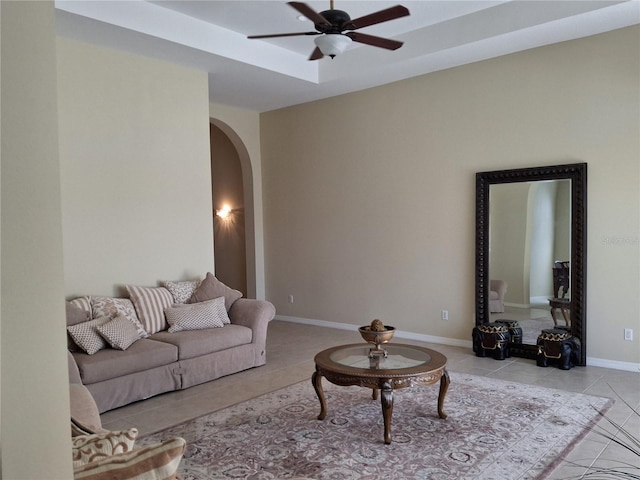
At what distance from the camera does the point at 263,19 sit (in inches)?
204

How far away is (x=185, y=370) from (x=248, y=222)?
3.85 meters

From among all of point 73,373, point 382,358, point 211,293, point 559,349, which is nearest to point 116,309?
point 211,293

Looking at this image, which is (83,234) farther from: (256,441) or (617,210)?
(617,210)

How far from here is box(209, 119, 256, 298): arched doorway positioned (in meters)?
8.18

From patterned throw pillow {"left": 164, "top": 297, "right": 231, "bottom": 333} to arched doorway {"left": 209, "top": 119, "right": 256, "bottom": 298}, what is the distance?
2887mm

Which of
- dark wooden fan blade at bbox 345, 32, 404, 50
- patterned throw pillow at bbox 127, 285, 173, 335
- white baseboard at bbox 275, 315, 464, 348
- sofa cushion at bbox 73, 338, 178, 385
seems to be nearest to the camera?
dark wooden fan blade at bbox 345, 32, 404, 50

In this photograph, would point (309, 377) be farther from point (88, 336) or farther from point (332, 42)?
point (332, 42)

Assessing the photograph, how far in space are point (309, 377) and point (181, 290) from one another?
65.3 inches

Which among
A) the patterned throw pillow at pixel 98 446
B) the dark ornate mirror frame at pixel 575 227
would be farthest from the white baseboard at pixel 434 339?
the patterned throw pillow at pixel 98 446

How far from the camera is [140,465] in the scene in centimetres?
→ 141

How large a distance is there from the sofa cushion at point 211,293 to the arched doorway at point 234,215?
2532 millimetres

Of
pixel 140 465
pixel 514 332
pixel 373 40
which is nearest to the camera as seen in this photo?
pixel 140 465

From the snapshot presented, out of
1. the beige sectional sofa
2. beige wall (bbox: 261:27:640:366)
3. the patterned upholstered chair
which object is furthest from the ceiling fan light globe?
the patterned upholstered chair

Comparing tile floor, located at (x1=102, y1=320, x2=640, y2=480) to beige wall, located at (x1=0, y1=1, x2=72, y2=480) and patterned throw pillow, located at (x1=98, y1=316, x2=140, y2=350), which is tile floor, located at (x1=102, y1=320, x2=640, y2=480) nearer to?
patterned throw pillow, located at (x1=98, y1=316, x2=140, y2=350)
